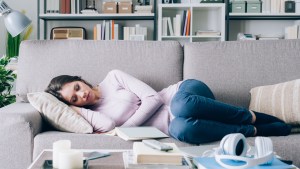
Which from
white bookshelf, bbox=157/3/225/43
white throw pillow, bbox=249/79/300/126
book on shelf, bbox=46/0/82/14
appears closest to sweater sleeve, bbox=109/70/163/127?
white throw pillow, bbox=249/79/300/126

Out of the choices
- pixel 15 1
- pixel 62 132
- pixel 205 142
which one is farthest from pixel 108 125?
pixel 15 1

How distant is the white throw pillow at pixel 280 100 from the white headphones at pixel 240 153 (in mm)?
914

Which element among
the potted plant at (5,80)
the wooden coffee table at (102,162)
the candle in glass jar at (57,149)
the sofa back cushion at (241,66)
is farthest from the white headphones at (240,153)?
the potted plant at (5,80)

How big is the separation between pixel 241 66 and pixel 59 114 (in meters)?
1.01

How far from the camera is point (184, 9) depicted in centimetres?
418

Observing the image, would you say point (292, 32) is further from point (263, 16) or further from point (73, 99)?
point (73, 99)

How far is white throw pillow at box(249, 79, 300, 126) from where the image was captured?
203cm

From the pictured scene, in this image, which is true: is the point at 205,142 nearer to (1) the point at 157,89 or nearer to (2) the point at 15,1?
(1) the point at 157,89

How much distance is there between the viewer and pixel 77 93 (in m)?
1.97

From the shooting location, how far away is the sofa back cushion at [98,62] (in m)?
2.26

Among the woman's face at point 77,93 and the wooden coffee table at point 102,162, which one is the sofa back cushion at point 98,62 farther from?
the wooden coffee table at point 102,162

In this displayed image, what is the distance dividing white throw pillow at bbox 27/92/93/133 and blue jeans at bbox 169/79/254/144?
1.35ft

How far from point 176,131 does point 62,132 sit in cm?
53

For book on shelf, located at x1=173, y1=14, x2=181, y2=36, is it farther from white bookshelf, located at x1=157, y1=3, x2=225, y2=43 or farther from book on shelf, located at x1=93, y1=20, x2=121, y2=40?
book on shelf, located at x1=93, y1=20, x2=121, y2=40
